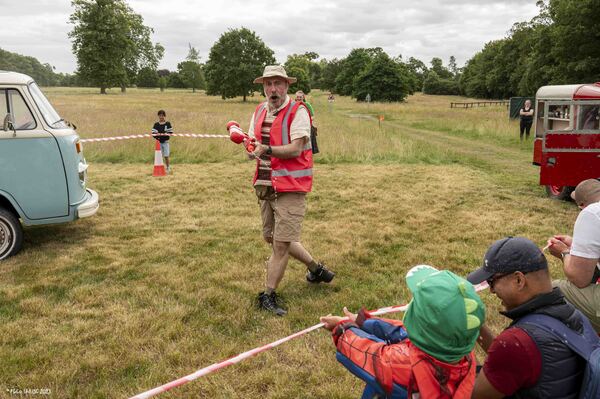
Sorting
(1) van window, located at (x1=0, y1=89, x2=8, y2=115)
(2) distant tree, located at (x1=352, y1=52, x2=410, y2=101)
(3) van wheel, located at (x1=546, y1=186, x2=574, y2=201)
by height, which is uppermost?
(2) distant tree, located at (x1=352, y1=52, x2=410, y2=101)

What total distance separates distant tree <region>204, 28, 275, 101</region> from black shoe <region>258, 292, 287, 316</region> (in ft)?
177

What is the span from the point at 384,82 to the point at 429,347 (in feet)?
218

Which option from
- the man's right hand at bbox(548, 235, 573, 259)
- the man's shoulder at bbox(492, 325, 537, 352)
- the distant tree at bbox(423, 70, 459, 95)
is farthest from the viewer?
the distant tree at bbox(423, 70, 459, 95)

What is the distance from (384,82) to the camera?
64938mm

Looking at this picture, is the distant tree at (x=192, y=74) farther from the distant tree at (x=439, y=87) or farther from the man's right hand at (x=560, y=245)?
the man's right hand at (x=560, y=245)

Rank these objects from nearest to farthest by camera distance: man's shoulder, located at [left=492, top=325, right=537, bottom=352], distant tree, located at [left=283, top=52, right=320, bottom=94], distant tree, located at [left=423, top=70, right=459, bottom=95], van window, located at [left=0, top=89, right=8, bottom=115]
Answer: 1. man's shoulder, located at [left=492, top=325, right=537, bottom=352]
2. van window, located at [left=0, top=89, right=8, bottom=115]
3. distant tree, located at [left=283, top=52, right=320, bottom=94]
4. distant tree, located at [left=423, top=70, right=459, bottom=95]

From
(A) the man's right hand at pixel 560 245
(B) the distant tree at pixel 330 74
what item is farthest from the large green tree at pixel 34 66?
(A) the man's right hand at pixel 560 245

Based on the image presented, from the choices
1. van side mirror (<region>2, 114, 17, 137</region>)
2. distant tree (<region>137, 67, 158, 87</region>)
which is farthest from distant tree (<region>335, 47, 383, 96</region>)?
van side mirror (<region>2, 114, 17, 137</region>)

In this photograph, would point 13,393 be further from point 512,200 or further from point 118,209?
point 512,200

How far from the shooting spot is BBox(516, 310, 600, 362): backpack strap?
1.83m

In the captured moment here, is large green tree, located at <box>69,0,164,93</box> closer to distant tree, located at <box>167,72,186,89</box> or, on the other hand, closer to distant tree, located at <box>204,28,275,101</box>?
distant tree, located at <box>204,28,275,101</box>

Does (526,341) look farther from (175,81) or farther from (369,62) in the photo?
(175,81)

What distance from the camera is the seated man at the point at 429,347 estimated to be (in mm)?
1732

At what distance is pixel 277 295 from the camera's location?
15.2 ft
